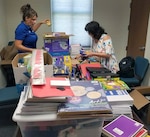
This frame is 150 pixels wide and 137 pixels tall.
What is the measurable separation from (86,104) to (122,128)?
292mm

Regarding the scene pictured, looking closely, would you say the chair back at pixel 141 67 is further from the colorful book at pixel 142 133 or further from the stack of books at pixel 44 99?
the stack of books at pixel 44 99

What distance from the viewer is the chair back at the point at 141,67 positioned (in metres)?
A: 2.72

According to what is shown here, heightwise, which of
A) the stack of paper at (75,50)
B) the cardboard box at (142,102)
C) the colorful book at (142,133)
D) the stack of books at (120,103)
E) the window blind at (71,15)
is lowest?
the cardboard box at (142,102)

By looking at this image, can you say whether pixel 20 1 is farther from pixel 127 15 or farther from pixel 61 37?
pixel 127 15

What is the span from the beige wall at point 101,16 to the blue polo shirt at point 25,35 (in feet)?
4.05

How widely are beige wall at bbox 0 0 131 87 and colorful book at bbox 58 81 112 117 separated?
117 inches

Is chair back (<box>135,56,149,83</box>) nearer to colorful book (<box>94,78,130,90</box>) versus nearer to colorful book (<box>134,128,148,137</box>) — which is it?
colorful book (<box>94,78,130,90</box>)

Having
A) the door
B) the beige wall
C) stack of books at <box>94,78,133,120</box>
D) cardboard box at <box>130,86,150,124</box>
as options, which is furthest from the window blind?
stack of books at <box>94,78,133,120</box>

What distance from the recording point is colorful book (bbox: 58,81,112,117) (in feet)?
2.22

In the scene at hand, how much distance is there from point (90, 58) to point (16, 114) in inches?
61.1

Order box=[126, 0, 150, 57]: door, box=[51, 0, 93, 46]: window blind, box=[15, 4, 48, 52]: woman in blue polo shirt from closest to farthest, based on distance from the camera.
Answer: box=[15, 4, 48, 52]: woman in blue polo shirt, box=[126, 0, 150, 57]: door, box=[51, 0, 93, 46]: window blind

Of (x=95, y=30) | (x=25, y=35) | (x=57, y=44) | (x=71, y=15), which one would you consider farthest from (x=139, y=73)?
Answer: (x=71, y=15)

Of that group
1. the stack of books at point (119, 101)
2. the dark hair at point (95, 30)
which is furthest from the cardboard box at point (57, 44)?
the stack of books at point (119, 101)

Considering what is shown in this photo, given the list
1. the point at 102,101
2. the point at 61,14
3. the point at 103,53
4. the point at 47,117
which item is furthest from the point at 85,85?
the point at 61,14
